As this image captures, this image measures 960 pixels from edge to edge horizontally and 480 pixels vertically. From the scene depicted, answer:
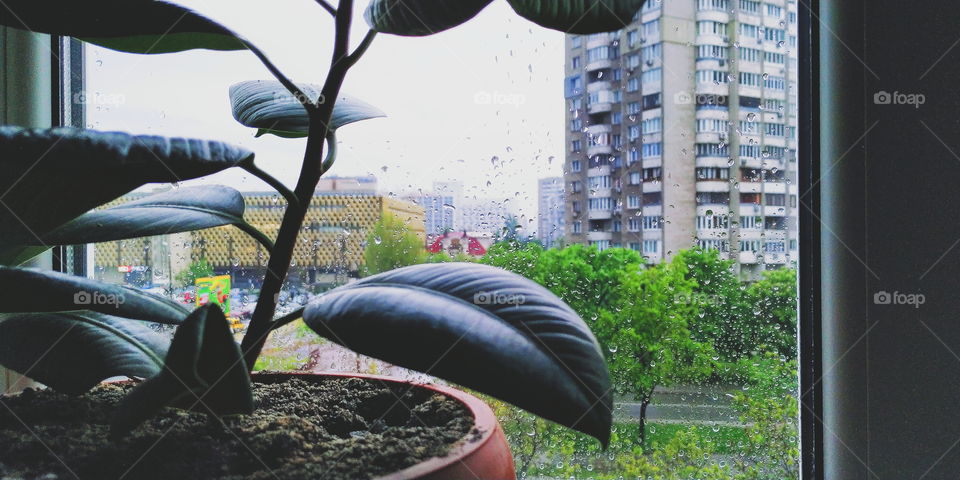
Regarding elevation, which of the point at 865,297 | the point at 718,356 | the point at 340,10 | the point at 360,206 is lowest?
the point at 718,356

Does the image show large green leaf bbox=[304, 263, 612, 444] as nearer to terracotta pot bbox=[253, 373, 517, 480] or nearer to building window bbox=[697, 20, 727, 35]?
terracotta pot bbox=[253, 373, 517, 480]

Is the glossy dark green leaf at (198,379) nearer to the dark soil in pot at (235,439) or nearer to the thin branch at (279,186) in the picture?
the dark soil in pot at (235,439)

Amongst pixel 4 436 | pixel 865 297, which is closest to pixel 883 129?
pixel 865 297

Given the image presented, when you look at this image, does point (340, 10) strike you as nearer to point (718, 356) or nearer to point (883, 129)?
point (883, 129)

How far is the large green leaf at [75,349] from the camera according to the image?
1.64 ft

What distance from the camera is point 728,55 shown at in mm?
994

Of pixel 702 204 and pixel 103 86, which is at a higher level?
pixel 103 86

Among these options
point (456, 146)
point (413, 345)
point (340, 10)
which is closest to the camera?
point (413, 345)

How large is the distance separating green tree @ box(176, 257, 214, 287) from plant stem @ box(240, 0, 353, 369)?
0.54 meters

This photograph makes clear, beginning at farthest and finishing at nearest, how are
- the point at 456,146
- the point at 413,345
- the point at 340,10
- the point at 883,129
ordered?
the point at 456,146 < the point at 883,129 < the point at 340,10 < the point at 413,345

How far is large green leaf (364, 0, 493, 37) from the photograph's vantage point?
1.55ft

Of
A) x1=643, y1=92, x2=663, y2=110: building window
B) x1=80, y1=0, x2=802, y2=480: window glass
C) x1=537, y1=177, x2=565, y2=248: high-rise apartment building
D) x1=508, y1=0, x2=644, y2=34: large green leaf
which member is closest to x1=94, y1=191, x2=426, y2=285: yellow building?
x1=80, y1=0, x2=802, y2=480: window glass

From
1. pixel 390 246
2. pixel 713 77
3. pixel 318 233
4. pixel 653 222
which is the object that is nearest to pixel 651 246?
pixel 653 222

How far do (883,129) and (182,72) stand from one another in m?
0.94
